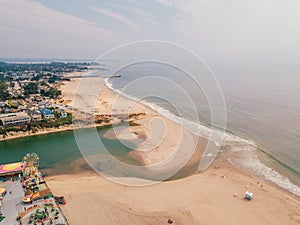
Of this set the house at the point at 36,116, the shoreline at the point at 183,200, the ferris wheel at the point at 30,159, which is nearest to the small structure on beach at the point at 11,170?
the ferris wheel at the point at 30,159

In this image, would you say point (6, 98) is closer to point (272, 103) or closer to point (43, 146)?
point (43, 146)

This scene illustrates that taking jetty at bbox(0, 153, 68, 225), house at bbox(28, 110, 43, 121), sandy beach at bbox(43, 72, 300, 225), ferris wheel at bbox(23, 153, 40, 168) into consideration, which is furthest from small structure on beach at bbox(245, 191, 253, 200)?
house at bbox(28, 110, 43, 121)

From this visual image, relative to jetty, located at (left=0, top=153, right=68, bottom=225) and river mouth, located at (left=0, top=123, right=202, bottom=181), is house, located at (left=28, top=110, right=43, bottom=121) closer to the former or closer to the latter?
river mouth, located at (left=0, top=123, right=202, bottom=181)

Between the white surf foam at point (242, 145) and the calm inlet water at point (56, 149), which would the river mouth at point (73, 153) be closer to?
the calm inlet water at point (56, 149)

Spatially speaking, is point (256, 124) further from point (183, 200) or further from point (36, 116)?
point (36, 116)

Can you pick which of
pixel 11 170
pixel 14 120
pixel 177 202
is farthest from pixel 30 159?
pixel 14 120

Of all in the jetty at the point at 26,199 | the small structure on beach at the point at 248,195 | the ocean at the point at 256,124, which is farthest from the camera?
the ocean at the point at 256,124

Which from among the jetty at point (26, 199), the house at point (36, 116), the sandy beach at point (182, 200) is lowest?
the sandy beach at point (182, 200)

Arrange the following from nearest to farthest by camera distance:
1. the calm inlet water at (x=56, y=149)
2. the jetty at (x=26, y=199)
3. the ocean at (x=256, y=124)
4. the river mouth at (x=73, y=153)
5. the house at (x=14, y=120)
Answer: the jetty at (x=26, y=199), the river mouth at (x=73, y=153), the ocean at (x=256, y=124), the calm inlet water at (x=56, y=149), the house at (x=14, y=120)
